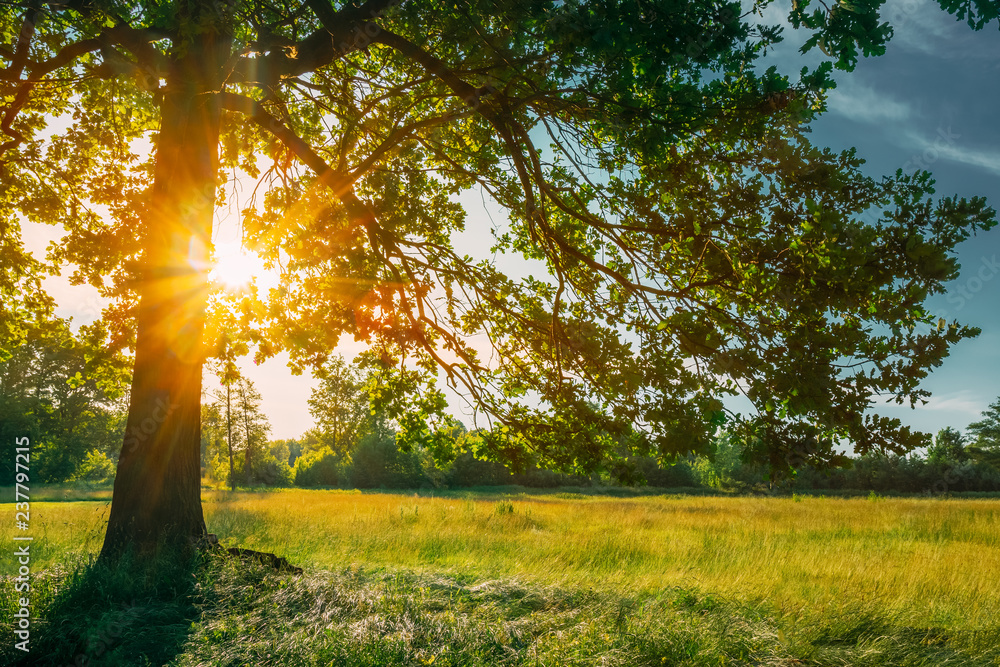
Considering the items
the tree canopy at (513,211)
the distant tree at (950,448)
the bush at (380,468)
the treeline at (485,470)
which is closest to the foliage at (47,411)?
the treeline at (485,470)

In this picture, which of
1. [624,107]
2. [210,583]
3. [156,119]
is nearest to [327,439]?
[156,119]

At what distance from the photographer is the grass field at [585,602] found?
4527 millimetres

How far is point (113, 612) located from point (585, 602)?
16.9 feet

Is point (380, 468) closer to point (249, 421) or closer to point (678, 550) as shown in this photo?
point (249, 421)

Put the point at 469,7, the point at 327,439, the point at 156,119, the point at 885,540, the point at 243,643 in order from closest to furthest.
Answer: the point at 243,643, the point at 469,7, the point at 156,119, the point at 885,540, the point at 327,439

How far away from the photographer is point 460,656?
4277mm

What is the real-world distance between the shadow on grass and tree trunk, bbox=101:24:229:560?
1.93 ft

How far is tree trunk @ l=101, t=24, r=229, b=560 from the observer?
6.92 metres

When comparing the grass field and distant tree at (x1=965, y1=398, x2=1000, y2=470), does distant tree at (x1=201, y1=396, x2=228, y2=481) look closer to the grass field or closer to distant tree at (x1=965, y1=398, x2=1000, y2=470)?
the grass field

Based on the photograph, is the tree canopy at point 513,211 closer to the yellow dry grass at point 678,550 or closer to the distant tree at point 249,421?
the yellow dry grass at point 678,550

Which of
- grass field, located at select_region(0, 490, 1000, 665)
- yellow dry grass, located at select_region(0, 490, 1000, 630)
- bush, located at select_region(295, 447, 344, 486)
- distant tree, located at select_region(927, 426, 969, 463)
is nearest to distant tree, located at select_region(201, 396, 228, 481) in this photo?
bush, located at select_region(295, 447, 344, 486)

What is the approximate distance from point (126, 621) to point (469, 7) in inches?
292

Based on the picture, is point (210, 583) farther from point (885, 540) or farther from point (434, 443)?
point (885, 540)

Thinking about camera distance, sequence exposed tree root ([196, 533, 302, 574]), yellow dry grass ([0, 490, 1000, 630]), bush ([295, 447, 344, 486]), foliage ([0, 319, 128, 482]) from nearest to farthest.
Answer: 1. exposed tree root ([196, 533, 302, 574])
2. yellow dry grass ([0, 490, 1000, 630])
3. foliage ([0, 319, 128, 482])
4. bush ([295, 447, 344, 486])
